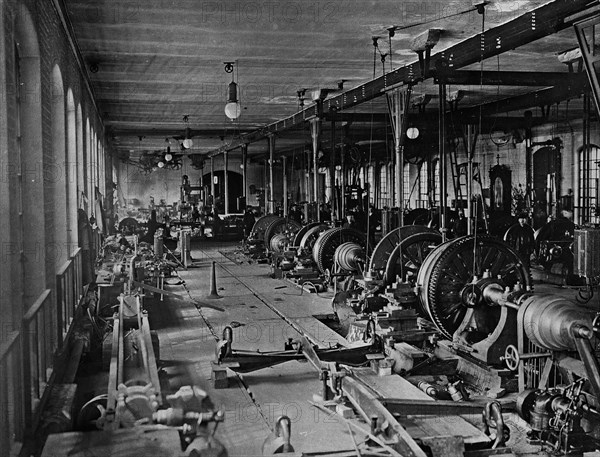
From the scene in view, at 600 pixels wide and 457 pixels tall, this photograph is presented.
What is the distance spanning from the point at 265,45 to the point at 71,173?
2987mm

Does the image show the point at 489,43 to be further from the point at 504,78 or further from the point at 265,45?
the point at 265,45

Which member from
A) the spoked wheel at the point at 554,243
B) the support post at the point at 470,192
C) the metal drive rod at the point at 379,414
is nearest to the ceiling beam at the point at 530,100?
the support post at the point at 470,192

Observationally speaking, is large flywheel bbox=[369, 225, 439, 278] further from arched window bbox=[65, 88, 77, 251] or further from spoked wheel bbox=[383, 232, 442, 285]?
arched window bbox=[65, 88, 77, 251]

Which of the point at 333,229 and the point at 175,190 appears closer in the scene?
the point at 333,229

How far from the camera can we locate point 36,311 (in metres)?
4.72

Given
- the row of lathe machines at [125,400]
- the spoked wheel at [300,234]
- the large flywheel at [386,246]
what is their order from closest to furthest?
the row of lathe machines at [125,400] < the large flywheel at [386,246] < the spoked wheel at [300,234]

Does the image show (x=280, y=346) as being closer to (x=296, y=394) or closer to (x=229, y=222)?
(x=296, y=394)

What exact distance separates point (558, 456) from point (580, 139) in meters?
14.8

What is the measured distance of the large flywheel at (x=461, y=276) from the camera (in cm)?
707

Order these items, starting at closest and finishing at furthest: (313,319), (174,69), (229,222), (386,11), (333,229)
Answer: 1. (386,11)
2. (313,319)
3. (174,69)
4. (333,229)
5. (229,222)

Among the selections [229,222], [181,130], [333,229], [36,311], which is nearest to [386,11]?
[36,311]

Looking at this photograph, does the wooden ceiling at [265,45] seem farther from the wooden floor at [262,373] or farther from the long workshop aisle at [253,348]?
the long workshop aisle at [253,348]

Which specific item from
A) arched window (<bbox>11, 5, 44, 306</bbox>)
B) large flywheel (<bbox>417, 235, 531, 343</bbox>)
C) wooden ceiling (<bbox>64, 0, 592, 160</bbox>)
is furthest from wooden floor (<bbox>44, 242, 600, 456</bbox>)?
wooden ceiling (<bbox>64, 0, 592, 160</bbox>)

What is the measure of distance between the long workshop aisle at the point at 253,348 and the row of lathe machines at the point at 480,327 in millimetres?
372
